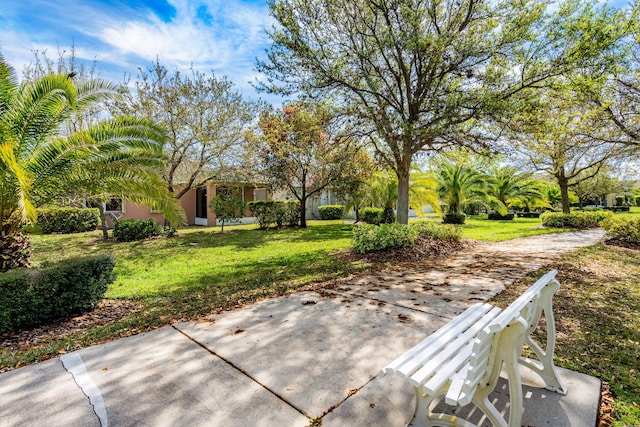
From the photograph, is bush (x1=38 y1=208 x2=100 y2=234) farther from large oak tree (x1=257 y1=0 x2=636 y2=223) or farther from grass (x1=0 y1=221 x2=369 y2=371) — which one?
large oak tree (x1=257 y1=0 x2=636 y2=223)

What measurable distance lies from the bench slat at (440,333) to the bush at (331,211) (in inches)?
869

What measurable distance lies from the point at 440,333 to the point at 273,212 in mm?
16173

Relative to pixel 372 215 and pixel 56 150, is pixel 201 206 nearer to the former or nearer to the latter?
pixel 372 215

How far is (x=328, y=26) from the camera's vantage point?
8.58 meters

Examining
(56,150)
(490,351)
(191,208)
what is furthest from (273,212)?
(490,351)

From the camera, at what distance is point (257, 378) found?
8.73 feet

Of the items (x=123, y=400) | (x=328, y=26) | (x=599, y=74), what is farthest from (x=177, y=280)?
(x=599, y=74)

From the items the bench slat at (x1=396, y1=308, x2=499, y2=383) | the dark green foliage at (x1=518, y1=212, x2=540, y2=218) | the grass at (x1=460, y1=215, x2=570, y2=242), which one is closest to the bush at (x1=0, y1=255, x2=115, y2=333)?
the bench slat at (x1=396, y1=308, x2=499, y2=383)

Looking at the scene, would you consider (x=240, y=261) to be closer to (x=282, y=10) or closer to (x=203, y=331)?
(x=203, y=331)

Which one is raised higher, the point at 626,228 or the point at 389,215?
the point at 389,215

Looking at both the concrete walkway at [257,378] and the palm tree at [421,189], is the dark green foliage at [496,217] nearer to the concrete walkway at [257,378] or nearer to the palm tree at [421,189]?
the palm tree at [421,189]

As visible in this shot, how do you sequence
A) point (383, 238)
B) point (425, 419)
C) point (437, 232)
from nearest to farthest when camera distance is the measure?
1. point (425, 419)
2. point (383, 238)
3. point (437, 232)

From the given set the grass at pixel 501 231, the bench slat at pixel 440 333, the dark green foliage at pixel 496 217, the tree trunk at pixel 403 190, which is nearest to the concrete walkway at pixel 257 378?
the bench slat at pixel 440 333

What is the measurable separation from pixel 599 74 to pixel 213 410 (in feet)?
32.8
